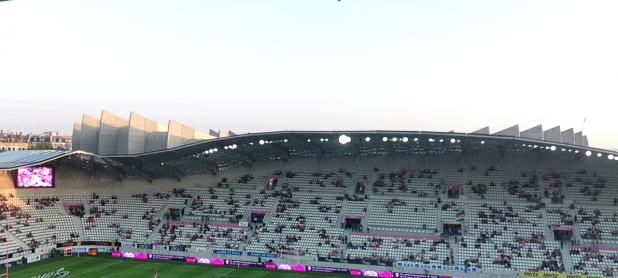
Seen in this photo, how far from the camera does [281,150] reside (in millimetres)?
62188

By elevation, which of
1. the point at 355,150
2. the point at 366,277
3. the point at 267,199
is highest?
the point at 355,150

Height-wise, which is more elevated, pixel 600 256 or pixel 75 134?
pixel 75 134

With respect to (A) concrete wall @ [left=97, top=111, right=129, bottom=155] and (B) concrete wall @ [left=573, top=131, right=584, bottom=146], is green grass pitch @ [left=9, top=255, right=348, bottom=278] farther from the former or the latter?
(B) concrete wall @ [left=573, top=131, right=584, bottom=146]

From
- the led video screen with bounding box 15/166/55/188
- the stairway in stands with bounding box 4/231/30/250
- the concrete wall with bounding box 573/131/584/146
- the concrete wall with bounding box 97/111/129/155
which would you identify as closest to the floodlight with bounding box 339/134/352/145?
the concrete wall with bounding box 97/111/129/155

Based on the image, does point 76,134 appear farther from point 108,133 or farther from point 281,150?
point 281,150

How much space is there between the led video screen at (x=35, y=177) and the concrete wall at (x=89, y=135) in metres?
6.50

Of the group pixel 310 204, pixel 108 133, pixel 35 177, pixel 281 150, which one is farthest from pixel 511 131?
pixel 35 177

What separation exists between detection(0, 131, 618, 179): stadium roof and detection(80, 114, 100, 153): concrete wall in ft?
12.1

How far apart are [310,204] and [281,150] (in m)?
8.24

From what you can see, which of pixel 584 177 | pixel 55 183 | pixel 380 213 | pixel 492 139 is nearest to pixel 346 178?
pixel 380 213

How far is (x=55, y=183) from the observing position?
193 feet

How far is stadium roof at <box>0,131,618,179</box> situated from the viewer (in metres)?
52.1

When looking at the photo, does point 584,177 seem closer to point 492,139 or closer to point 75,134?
point 492,139

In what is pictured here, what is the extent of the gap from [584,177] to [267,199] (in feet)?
119
